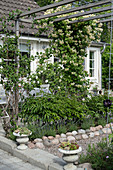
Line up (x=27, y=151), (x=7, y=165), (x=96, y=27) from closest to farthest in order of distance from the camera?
(x=7, y=165) → (x=27, y=151) → (x=96, y=27)

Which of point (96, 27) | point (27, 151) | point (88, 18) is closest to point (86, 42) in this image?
point (96, 27)

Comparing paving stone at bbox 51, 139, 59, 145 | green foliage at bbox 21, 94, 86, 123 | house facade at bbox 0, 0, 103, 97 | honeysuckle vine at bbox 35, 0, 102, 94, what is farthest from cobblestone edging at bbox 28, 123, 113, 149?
honeysuckle vine at bbox 35, 0, 102, 94

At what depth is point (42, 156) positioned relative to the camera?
15.8 ft

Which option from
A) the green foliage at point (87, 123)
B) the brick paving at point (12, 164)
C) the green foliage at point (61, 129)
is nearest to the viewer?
the brick paving at point (12, 164)

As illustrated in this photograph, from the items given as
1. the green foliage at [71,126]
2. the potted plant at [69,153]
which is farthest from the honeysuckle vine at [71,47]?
the potted plant at [69,153]

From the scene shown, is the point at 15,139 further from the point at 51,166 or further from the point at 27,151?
the point at 51,166

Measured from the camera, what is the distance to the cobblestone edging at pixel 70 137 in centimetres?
562

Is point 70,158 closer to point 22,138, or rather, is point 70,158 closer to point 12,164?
point 12,164

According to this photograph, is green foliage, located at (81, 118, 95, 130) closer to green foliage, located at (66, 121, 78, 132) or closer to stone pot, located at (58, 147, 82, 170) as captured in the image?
green foliage, located at (66, 121, 78, 132)

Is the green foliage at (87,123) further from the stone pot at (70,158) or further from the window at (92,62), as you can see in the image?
the window at (92,62)

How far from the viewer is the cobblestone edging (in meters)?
5.62

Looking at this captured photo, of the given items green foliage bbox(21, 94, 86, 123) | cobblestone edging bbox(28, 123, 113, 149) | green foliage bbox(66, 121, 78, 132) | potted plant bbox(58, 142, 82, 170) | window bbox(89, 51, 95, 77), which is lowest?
cobblestone edging bbox(28, 123, 113, 149)

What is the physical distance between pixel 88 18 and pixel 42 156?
14.8 ft

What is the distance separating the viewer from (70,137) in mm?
6145
